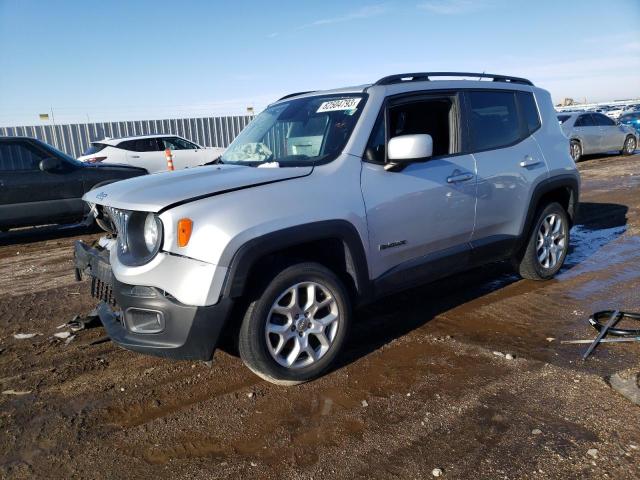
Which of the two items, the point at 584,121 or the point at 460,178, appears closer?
the point at 460,178

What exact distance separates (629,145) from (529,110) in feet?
52.8

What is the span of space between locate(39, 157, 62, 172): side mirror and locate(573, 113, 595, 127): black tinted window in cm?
1504

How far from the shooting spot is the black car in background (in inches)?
318

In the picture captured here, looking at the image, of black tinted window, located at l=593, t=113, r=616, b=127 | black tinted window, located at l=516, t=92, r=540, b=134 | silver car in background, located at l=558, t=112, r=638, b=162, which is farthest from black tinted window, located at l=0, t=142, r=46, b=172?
black tinted window, located at l=593, t=113, r=616, b=127

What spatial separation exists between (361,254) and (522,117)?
8.39 feet

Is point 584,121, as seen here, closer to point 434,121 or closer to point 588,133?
point 588,133

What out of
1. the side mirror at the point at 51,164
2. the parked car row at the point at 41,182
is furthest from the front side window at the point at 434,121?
the side mirror at the point at 51,164

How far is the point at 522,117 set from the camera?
4.94 meters

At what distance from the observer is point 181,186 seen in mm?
3158

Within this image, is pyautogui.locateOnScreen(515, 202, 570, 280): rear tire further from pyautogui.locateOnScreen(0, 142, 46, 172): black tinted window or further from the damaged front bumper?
pyautogui.locateOnScreen(0, 142, 46, 172): black tinted window

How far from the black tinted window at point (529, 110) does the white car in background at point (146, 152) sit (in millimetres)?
10051

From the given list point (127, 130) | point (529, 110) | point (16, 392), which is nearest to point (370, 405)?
point (16, 392)

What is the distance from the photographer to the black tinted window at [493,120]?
4422 mm

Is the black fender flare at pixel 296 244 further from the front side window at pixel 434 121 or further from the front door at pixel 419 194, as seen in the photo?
the front side window at pixel 434 121
